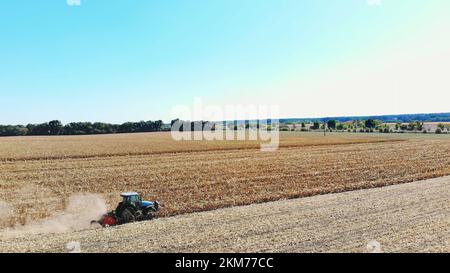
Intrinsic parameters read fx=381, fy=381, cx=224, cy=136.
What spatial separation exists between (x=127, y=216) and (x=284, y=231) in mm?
5071

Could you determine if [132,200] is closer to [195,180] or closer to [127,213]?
[127,213]

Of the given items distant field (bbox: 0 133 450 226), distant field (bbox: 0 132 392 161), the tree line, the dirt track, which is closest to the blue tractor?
the dirt track

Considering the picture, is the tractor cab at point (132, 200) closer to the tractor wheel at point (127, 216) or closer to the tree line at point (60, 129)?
the tractor wheel at point (127, 216)

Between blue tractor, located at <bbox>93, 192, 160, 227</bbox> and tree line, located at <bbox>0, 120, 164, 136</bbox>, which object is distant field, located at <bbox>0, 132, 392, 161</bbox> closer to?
blue tractor, located at <bbox>93, 192, 160, 227</bbox>

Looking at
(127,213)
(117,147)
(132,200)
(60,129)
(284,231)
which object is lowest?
(284,231)

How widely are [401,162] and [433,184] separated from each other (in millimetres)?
9709

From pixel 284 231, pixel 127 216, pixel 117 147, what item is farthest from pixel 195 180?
pixel 117 147

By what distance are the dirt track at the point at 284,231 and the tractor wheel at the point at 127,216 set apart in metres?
0.60

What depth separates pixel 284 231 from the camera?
35.2 ft

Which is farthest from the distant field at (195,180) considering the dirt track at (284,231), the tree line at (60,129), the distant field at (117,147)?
the tree line at (60,129)

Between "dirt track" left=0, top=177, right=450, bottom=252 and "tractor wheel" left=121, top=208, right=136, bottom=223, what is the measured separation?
599mm

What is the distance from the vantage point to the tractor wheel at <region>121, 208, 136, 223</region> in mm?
12250

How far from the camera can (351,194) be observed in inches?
667
